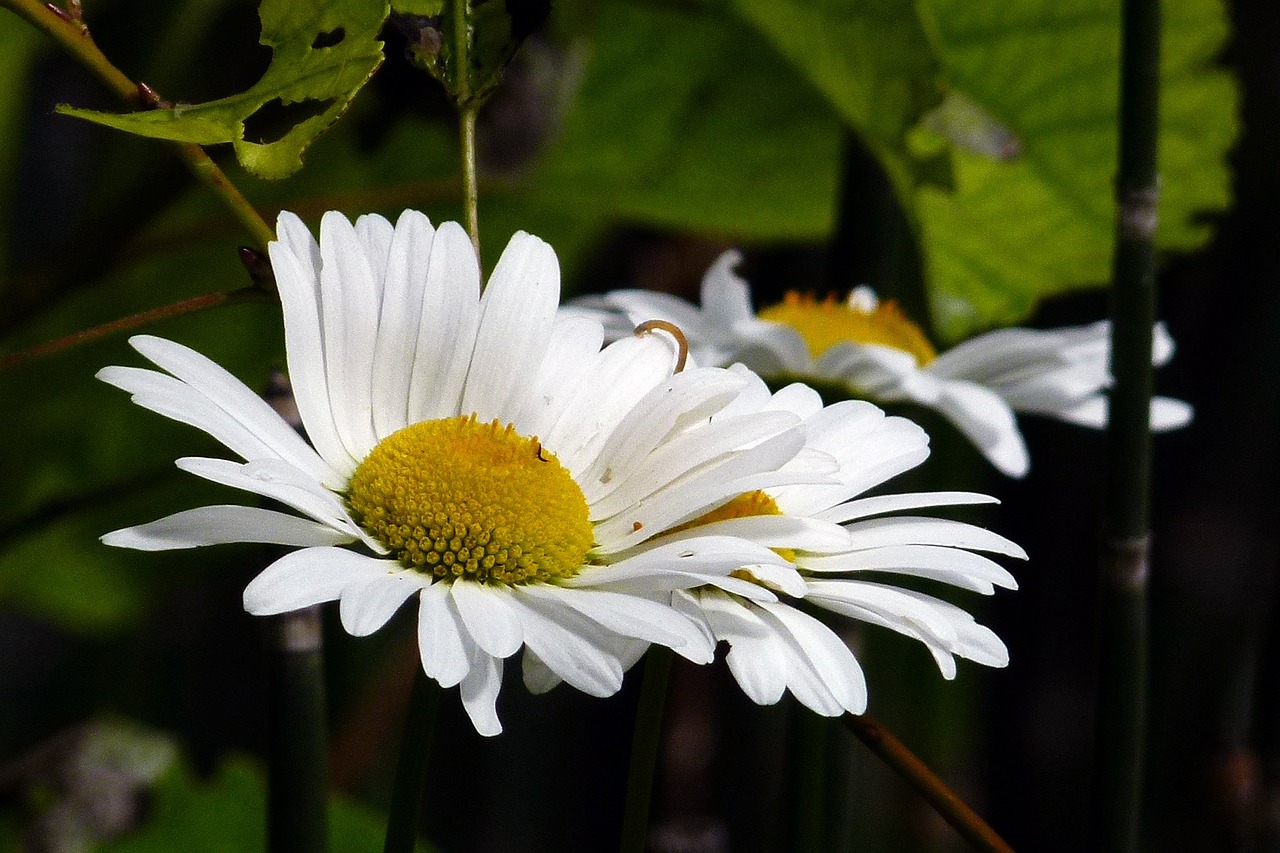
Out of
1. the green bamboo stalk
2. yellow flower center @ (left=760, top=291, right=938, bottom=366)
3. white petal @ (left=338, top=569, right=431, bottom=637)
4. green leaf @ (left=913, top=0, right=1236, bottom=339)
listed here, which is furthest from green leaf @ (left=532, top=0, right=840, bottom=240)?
white petal @ (left=338, top=569, right=431, bottom=637)

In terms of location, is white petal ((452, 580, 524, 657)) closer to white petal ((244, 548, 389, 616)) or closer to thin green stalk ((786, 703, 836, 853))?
white petal ((244, 548, 389, 616))

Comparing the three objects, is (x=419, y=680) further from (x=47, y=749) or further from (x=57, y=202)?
(x=57, y=202)

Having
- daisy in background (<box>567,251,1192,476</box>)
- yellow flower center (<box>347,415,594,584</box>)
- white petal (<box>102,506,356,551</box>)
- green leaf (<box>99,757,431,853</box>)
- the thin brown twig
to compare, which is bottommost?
green leaf (<box>99,757,431,853</box>)

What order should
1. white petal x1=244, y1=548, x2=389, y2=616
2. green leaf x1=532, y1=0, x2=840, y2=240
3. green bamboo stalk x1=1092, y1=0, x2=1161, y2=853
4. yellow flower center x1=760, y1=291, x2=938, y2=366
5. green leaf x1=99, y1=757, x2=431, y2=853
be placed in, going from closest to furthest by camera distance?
white petal x1=244, y1=548, x2=389, y2=616 < green bamboo stalk x1=1092, y1=0, x2=1161, y2=853 < yellow flower center x1=760, y1=291, x2=938, y2=366 < green leaf x1=99, y1=757, x2=431, y2=853 < green leaf x1=532, y1=0, x2=840, y2=240

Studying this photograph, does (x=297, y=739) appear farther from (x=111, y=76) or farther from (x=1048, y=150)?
(x=1048, y=150)

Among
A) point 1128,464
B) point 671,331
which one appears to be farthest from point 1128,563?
point 671,331

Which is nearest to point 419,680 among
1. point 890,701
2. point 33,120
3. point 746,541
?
point 746,541
